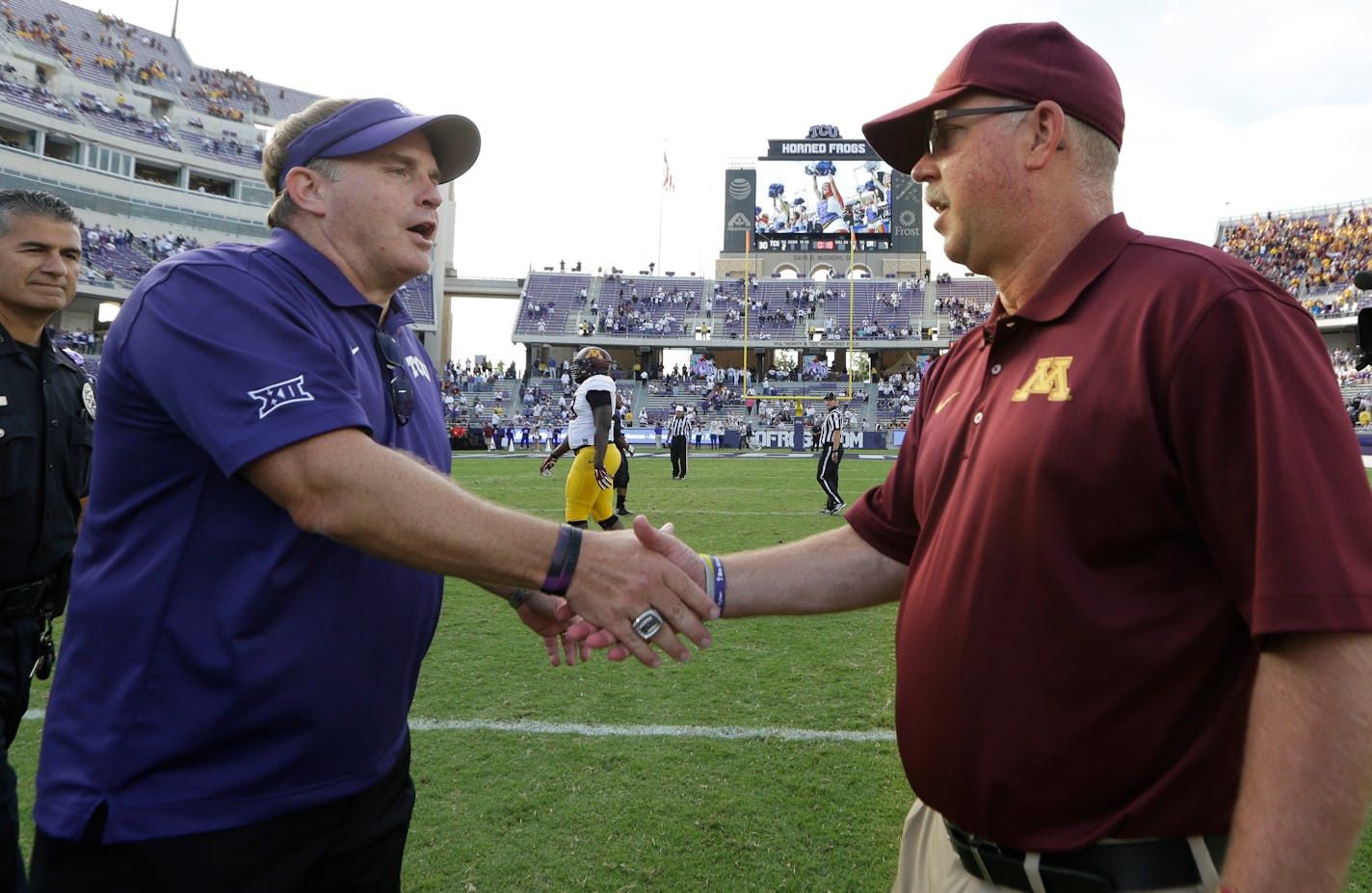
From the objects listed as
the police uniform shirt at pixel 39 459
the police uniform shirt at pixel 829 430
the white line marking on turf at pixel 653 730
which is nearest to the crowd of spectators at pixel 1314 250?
the police uniform shirt at pixel 829 430

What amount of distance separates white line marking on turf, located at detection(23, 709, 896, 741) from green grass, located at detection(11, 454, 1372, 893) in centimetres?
4

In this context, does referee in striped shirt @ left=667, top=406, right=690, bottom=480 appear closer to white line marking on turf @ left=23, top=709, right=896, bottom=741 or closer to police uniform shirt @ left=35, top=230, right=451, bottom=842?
white line marking on turf @ left=23, top=709, right=896, bottom=741

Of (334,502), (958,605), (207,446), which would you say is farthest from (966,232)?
(207,446)

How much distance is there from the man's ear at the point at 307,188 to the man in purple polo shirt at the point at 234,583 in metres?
0.23

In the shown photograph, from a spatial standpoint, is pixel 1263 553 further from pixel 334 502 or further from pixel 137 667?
pixel 137 667

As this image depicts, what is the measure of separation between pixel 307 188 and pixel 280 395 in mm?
759

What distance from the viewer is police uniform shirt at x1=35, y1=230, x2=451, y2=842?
171 cm

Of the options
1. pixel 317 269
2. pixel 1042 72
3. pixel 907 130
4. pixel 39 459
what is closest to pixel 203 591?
pixel 317 269

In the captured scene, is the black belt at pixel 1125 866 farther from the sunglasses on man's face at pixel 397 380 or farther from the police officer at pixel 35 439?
the police officer at pixel 35 439

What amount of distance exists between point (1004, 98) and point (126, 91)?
218 ft

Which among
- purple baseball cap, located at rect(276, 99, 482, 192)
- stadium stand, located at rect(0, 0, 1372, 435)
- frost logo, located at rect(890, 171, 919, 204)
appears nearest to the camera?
purple baseball cap, located at rect(276, 99, 482, 192)

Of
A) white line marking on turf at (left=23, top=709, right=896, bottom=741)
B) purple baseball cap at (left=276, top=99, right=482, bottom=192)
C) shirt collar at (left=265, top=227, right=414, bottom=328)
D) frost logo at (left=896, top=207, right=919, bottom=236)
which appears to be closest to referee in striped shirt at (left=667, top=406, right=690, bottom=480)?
white line marking on turf at (left=23, top=709, right=896, bottom=741)

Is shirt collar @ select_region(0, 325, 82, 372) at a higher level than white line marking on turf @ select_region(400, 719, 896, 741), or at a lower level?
higher

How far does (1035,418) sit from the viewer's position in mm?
1544
